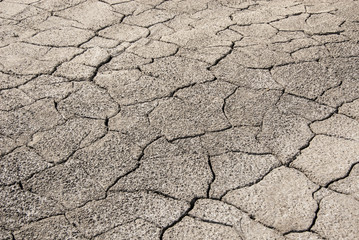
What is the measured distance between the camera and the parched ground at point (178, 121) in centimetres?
235

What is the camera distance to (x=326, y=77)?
341 centimetres

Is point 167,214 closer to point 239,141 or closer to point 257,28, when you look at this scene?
point 239,141

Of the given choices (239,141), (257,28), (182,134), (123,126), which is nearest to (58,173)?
(123,126)

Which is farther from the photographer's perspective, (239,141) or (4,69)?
(4,69)

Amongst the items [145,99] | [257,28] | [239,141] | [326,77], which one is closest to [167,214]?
[239,141]

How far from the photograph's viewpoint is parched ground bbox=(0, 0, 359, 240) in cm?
235

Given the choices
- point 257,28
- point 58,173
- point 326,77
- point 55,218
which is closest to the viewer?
point 55,218

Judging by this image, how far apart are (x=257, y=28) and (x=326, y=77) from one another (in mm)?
855

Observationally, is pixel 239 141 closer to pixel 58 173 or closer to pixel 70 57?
pixel 58 173

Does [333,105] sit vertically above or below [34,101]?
below

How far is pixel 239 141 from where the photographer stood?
2824mm

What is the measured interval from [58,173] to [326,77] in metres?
1.91

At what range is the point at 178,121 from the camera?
2.98 m

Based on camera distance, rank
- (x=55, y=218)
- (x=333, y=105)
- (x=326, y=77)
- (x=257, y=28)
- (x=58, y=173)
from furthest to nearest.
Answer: (x=257, y=28)
(x=326, y=77)
(x=333, y=105)
(x=58, y=173)
(x=55, y=218)
